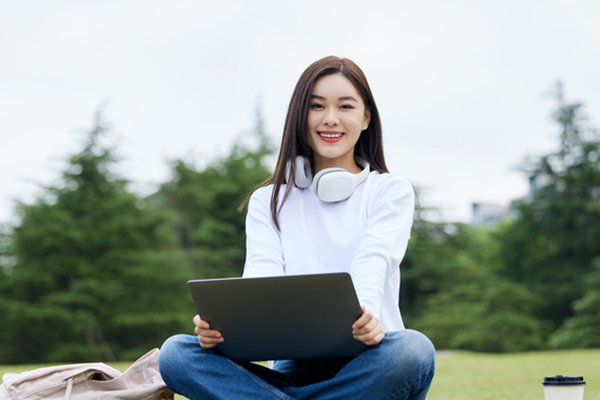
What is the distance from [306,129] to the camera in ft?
8.13

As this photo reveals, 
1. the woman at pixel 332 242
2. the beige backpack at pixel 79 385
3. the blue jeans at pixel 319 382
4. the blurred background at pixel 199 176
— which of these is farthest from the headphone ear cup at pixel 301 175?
the blurred background at pixel 199 176

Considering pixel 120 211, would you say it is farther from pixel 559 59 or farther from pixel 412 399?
pixel 412 399

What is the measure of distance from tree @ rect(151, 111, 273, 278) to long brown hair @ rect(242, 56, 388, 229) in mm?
18179

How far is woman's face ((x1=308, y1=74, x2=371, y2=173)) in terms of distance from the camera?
2.42 metres

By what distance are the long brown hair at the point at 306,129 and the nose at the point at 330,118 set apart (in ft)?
0.23

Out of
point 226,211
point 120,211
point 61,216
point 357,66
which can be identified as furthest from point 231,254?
point 357,66

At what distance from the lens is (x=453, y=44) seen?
69.7 ft

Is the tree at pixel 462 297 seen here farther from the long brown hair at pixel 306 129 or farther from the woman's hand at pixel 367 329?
the woman's hand at pixel 367 329

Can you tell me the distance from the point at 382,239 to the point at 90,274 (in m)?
17.6

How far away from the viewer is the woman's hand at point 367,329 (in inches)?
71.7

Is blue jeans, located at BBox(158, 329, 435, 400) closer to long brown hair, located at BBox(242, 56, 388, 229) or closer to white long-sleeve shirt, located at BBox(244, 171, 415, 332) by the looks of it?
white long-sleeve shirt, located at BBox(244, 171, 415, 332)

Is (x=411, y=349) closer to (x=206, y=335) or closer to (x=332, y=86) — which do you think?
(x=206, y=335)

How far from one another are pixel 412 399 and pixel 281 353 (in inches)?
16.4

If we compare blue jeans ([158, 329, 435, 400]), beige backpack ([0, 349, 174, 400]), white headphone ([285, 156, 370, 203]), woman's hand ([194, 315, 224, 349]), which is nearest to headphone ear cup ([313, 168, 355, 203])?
white headphone ([285, 156, 370, 203])
